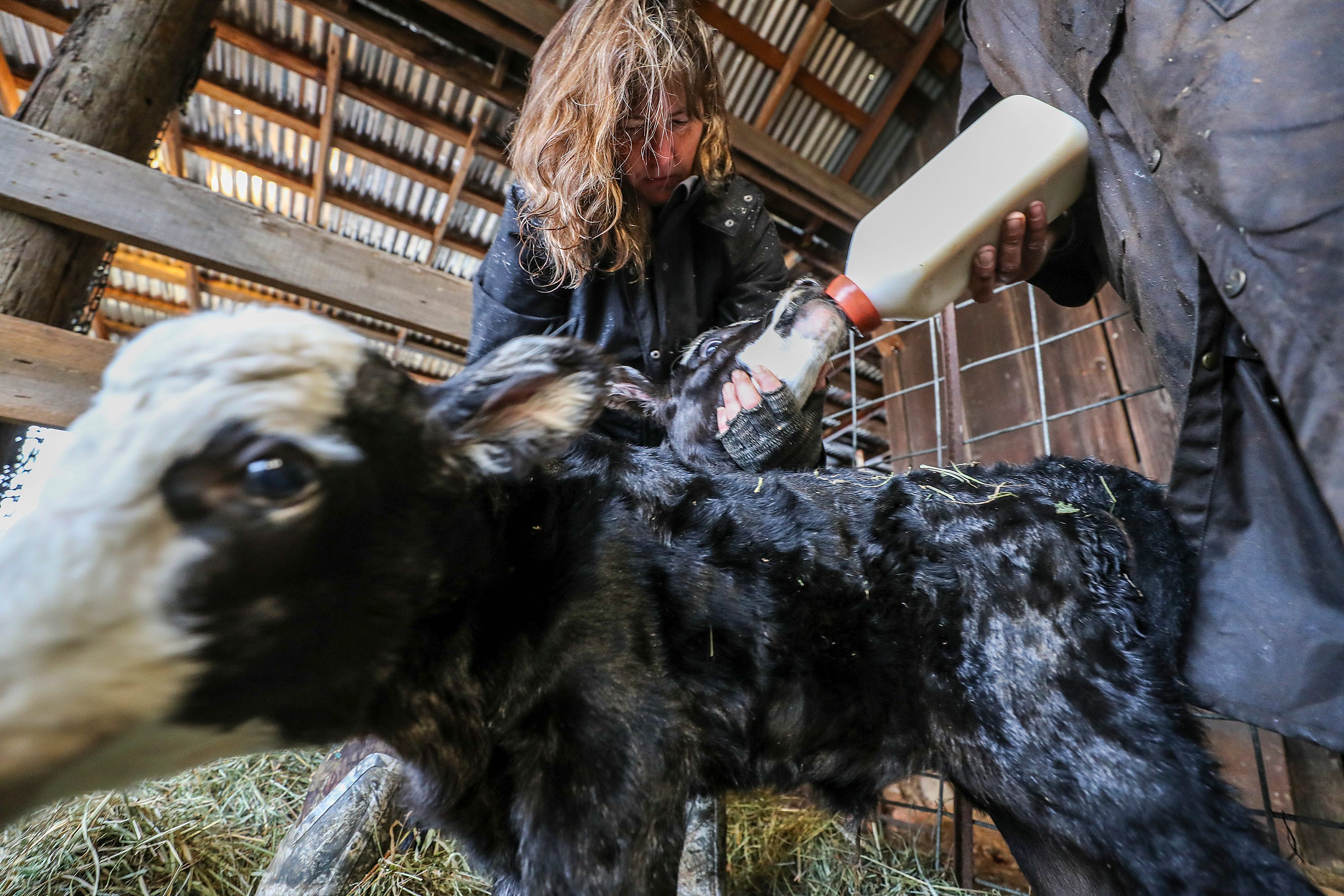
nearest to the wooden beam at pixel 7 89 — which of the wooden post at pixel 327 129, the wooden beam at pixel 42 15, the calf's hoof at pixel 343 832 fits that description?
the wooden beam at pixel 42 15

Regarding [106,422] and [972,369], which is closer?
[106,422]

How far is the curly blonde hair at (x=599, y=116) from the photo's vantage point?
1.93 m

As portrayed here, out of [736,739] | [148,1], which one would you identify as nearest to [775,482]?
[736,739]

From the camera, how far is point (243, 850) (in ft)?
6.70

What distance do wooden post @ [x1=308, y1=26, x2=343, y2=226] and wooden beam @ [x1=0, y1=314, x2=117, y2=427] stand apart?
10.8ft

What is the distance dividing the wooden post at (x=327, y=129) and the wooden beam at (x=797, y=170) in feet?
9.31

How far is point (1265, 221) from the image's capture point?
1.00m

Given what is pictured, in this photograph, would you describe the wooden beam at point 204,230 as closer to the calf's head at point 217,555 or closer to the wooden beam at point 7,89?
the calf's head at point 217,555

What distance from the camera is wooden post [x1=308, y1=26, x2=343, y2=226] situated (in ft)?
15.8

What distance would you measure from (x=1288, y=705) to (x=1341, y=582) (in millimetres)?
202

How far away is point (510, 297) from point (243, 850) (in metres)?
1.83

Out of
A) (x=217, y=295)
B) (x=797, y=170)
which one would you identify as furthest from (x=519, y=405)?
(x=217, y=295)

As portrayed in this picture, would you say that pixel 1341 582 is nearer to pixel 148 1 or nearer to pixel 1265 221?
pixel 1265 221

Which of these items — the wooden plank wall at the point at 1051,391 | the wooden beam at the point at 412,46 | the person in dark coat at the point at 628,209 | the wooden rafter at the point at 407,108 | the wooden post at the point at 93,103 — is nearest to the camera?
the person in dark coat at the point at 628,209
